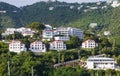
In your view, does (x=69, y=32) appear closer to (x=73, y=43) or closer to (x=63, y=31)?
(x=63, y=31)

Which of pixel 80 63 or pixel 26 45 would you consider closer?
pixel 80 63

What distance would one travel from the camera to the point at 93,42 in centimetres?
4784

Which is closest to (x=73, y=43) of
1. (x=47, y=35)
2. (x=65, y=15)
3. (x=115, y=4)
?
(x=47, y=35)

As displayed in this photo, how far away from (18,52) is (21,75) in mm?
7941

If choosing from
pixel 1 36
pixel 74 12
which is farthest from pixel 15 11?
pixel 1 36

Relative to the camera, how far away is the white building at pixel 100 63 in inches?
1623

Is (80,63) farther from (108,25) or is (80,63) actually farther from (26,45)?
(108,25)

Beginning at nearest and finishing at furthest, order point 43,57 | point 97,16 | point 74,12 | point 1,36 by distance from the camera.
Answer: point 43,57
point 1,36
point 97,16
point 74,12

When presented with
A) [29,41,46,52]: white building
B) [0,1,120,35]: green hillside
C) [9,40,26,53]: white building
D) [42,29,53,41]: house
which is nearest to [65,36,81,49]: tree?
[29,41,46,52]: white building

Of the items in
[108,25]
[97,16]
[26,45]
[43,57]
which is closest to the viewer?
[43,57]

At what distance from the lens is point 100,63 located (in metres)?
41.8

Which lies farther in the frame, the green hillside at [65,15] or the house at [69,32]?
the green hillside at [65,15]

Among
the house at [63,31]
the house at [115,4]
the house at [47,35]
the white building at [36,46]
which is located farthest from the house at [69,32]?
the house at [115,4]

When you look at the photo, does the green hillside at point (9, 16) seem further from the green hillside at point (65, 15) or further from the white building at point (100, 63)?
the white building at point (100, 63)
